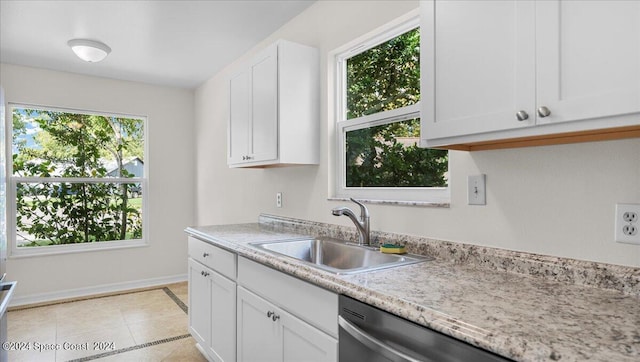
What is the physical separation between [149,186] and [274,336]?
3.46 meters

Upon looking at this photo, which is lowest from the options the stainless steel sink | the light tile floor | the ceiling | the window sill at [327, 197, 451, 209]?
the light tile floor

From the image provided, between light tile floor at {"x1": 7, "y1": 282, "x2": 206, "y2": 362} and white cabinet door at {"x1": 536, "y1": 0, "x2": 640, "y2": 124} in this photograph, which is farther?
light tile floor at {"x1": 7, "y1": 282, "x2": 206, "y2": 362}

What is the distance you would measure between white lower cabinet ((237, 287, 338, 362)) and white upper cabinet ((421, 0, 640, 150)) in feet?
2.71

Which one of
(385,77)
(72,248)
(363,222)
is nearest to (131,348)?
(72,248)

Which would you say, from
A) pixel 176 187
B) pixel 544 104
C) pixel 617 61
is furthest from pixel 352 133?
pixel 176 187

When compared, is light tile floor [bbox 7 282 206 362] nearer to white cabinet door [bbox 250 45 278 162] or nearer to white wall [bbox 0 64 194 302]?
white wall [bbox 0 64 194 302]

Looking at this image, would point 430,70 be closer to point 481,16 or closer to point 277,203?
point 481,16

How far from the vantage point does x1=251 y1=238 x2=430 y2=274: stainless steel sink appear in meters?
1.73

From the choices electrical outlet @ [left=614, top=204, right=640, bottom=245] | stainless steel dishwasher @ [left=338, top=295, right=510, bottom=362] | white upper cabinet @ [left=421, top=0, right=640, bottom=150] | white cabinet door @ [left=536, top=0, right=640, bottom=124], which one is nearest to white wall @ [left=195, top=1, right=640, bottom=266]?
electrical outlet @ [left=614, top=204, right=640, bottom=245]

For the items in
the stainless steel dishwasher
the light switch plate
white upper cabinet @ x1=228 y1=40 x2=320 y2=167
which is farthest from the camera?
white upper cabinet @ x1=228 y1=40 x2=320 y2=167

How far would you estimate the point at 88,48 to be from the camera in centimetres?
307

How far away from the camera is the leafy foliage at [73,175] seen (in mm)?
3867

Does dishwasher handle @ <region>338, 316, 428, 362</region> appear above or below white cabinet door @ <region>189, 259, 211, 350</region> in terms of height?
above

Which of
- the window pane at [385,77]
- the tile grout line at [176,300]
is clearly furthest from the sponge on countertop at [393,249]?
the tile grout line at [176,300]
